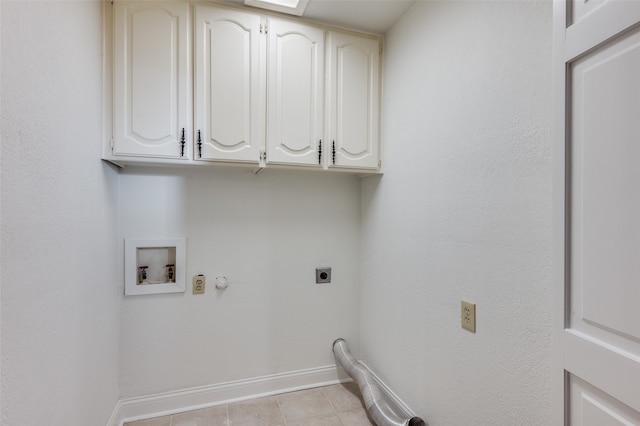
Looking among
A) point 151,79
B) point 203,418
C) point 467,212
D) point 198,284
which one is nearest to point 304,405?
point 203,418

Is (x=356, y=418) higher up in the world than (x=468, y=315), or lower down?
lower down

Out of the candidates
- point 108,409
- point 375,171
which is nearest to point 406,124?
point 375,171

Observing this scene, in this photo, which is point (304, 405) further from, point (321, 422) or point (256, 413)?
point (256, 413)

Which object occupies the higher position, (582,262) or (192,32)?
(192,32)

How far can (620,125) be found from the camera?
689mm

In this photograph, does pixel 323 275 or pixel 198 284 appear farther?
pixel 323 275

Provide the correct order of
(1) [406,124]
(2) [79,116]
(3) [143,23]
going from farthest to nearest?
(1) [406,124]
(3) [143,23]
(2) [79,116]

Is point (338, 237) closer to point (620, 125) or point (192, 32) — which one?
point (192, 32)

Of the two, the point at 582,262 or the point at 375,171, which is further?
the point at 375,171

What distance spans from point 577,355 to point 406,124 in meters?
1.24

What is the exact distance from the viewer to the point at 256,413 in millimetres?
1777

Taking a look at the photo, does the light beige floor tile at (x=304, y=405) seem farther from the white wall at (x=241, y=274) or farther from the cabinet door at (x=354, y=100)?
the cabinet door at (x=354, y=100)

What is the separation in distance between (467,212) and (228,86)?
1327 millimetres

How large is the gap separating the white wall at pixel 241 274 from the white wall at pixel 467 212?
371 mm
